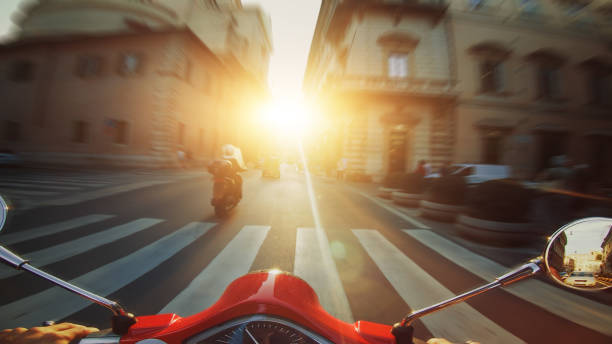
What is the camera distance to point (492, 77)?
4.38 ft

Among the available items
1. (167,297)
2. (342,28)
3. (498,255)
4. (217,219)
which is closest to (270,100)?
(342,28)

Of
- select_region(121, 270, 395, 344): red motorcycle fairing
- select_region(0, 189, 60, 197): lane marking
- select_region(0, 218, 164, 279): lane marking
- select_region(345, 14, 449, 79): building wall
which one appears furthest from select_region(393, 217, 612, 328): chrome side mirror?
select_region(0, 189, 60, 197): lane marking

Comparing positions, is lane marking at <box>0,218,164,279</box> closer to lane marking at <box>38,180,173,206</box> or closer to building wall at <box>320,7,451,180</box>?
lane marking at <box>38,180,173,206</box>

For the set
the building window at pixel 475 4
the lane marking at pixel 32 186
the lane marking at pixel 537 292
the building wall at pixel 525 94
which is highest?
the building window at pixel 475 4

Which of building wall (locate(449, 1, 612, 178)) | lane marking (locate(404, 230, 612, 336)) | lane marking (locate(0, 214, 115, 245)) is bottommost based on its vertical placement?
lane marking (locate(404, 230, 612, 336))

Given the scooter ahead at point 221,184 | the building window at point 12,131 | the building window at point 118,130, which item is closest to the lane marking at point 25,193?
the building window at point 12,131

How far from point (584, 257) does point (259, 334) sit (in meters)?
1.03

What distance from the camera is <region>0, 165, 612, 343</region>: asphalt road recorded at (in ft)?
3.69

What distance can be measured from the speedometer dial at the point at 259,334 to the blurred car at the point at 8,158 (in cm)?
164

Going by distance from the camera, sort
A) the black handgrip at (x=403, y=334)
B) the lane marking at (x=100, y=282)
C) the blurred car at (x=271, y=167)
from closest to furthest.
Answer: the black handgrip at (x=403, y=334)
the lane marking at (x=100, y=282)
the blurred car at (x=271, y=167)

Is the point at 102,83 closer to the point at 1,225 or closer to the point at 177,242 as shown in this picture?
the point at 1,225

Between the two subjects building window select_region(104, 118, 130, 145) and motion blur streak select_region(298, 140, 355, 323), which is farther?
building window select_region(104, 118, 130, 145)

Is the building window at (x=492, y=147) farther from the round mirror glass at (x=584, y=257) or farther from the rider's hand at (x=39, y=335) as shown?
the rider's hand at (x=39, y=335)

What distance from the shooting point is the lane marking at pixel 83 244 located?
128 centimetres
